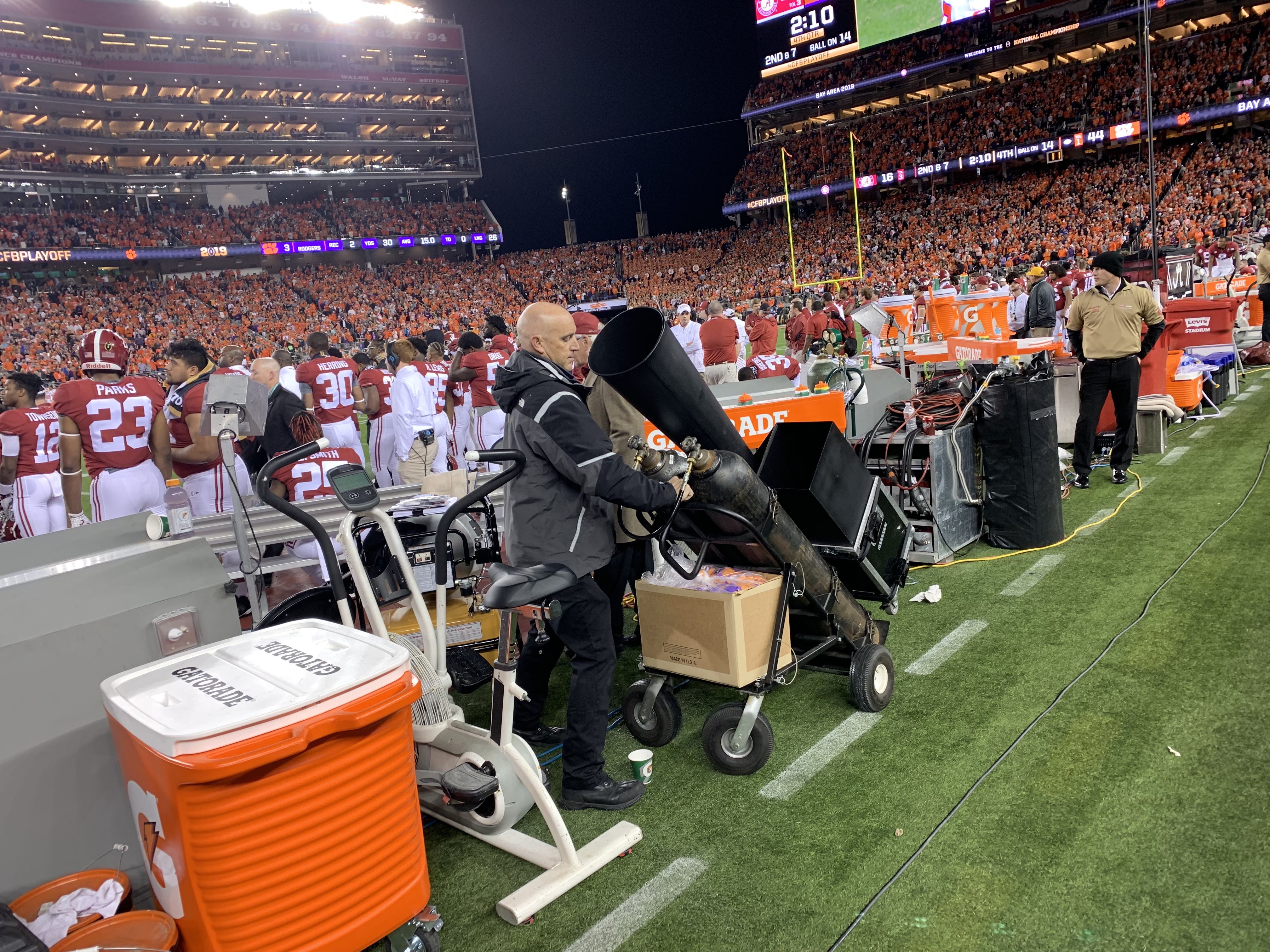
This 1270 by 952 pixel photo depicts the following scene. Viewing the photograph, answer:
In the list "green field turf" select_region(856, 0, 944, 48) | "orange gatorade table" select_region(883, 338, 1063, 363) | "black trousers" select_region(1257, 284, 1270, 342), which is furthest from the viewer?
"green field turf" select_region(856, 0, 944, 48)

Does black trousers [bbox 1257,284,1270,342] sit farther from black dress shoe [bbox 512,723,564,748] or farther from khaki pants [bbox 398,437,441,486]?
black dress shoe [bbox 512,723,564,748]

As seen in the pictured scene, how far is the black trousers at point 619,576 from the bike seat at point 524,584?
1485 mm

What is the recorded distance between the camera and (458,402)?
894cm

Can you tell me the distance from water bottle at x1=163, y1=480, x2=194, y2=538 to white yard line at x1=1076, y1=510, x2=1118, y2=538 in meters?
5.09

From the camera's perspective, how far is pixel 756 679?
10.3 feet

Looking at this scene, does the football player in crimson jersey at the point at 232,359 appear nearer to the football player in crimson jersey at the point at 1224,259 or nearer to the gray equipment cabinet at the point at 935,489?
the gray equipment cabinet at the point at 935,489

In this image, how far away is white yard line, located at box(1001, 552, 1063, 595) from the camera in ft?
15.2

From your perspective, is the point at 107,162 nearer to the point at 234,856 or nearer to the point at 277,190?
the point at 277,190

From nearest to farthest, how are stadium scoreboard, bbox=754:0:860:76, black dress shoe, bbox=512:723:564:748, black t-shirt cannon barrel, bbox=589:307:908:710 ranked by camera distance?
black t-shirt cannon barrel, bbox=589:307:908:710, black dress shoe, bbox=512:723:564:748, stadium scoreboard, bbox=754:0:860:76

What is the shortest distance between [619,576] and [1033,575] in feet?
8.12

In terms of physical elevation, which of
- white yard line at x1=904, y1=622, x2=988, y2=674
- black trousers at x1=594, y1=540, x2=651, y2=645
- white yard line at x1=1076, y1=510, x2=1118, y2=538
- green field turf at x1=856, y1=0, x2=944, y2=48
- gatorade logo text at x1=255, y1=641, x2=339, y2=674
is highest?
green field turf at x1=856, y1=0, x2=944, y2=48

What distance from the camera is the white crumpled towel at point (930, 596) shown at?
4633mm

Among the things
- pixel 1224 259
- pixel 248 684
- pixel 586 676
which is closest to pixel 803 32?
pixel 1224 259

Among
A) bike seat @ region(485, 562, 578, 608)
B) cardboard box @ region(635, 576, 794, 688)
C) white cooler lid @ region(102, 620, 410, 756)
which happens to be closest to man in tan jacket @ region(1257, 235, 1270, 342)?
cardboard box @ region(635, 576, 794, 688)
